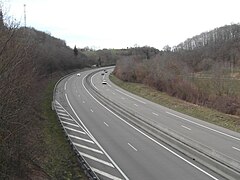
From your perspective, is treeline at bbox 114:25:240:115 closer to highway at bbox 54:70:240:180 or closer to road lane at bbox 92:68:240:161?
road lane at bbox 92:68:240:161

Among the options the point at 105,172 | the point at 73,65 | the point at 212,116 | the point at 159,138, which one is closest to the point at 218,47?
the point at 73,65

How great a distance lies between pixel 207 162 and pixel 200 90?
37.6m

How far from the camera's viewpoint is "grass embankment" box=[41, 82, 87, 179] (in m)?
19.4

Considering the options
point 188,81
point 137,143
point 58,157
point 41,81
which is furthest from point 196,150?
point 188,81

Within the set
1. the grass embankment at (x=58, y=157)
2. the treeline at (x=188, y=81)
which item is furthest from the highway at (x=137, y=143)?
the treeline at (x=188, y=81)

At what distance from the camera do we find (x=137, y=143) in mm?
28062

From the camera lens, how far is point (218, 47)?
462 ft

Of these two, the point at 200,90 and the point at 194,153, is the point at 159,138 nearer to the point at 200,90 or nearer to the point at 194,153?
the point at 194,153

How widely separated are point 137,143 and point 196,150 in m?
6.06

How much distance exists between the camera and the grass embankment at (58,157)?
1942 centimetres

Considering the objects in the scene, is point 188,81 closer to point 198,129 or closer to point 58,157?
point 198,129

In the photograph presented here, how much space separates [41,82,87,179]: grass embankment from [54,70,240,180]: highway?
38.9 inches

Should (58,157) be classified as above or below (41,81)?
below

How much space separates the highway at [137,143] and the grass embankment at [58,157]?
0.99m
